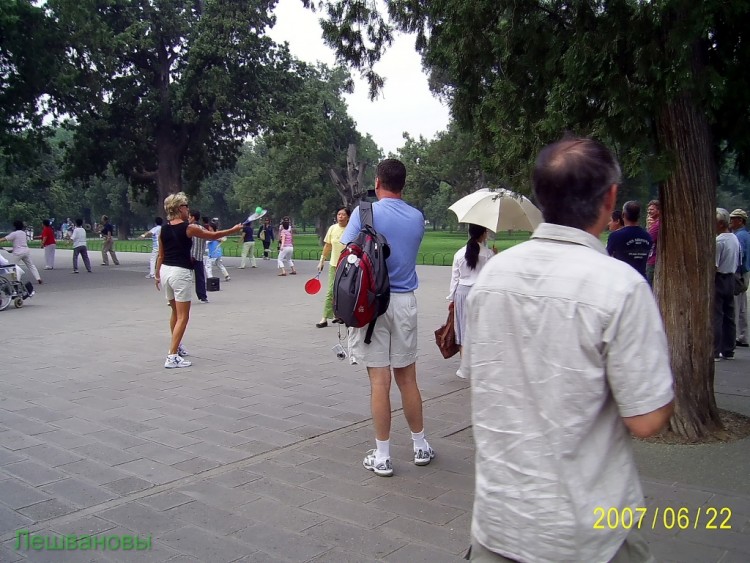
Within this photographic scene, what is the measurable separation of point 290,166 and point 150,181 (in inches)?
955

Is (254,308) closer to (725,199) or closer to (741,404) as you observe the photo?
(741,404)

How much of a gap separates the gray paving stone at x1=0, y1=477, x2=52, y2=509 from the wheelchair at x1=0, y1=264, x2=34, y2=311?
10237mm

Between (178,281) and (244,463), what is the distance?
356 centimetres

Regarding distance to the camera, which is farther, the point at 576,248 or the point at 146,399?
the point at 146,399

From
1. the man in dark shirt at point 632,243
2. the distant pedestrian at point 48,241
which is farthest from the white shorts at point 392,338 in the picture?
the distant pedestrian at point 48,241

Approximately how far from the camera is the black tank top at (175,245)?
25.7 feet

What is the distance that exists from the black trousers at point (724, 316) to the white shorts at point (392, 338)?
5214mm

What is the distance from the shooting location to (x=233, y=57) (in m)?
24.4

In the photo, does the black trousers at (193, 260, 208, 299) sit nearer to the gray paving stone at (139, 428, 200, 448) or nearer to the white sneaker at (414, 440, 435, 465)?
the gray paving stone at (139, 428, 200, 448)

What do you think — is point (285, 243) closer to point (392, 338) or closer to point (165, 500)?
point (392, 338)

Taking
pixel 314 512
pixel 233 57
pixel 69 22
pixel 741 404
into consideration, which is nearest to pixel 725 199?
pixel 233 57

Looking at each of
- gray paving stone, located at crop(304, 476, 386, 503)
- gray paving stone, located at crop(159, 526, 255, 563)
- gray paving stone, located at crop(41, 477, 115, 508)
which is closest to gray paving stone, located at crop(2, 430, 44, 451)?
gray paving stone, located at crop(41, 477, 115, 508)

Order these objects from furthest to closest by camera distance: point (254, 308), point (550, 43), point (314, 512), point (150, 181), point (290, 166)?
1. point (290, 166)
2. point (150, 181)
3. point (254, 308)
4. point (550, 43)
5. point (314, 512)

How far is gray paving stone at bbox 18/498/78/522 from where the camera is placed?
3.90m
